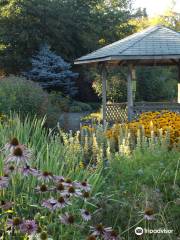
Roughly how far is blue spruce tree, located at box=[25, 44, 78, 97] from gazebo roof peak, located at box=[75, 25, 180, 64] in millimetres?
9961

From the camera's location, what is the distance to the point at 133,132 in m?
8.00

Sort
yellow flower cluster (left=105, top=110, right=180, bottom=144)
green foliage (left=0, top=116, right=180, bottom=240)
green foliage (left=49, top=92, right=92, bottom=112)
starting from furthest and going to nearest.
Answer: green foliage (left=49, top=92, right=92, bottom=112), yellow flower cluster (left=105, top=110, right=180, bottom=144), green foliage (left=0, top=116, right=180, bottom=240)

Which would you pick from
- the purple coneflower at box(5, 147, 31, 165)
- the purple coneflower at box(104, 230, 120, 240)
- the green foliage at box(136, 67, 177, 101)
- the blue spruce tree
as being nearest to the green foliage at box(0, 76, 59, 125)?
the purple coneflower at box(5, 147, 31, 165)

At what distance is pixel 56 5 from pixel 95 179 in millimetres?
23241

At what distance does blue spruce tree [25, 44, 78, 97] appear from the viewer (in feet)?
77.3

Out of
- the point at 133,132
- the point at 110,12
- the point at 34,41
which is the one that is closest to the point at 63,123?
the point at 133,132

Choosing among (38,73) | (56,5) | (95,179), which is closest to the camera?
(95,179)

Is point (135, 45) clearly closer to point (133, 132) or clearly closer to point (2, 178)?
point (133, 132)

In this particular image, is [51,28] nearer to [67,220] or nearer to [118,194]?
[118,194]

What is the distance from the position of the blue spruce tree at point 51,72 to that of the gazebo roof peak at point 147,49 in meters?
9.96

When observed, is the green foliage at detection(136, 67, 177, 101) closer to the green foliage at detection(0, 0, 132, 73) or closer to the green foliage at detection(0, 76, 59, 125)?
the green foliage at detection(0, 0, 132, 73)

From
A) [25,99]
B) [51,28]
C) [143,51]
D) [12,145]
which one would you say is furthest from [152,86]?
[12,145]

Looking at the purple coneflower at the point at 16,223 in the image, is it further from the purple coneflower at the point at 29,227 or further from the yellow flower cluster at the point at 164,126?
the yellow flower cluster at the point at 164,126

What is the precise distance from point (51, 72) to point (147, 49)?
12.5 metres
